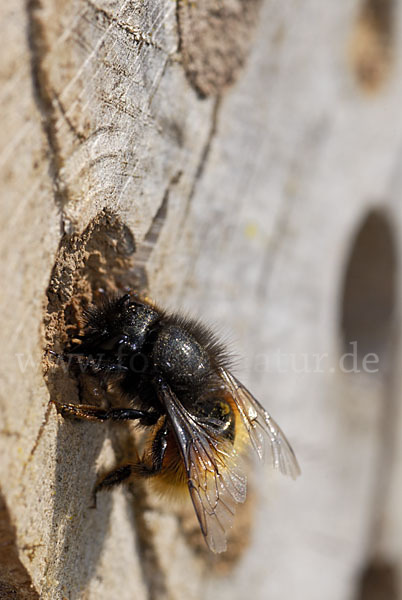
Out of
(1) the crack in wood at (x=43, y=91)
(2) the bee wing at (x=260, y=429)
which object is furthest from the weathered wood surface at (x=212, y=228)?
(2) the bee wing at (x=260, y=429)

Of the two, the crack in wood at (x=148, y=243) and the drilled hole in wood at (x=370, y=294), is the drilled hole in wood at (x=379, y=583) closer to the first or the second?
the drilled hole in wood at (x=370, y=294)

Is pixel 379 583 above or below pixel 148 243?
below

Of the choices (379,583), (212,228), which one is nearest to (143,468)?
(212,228)

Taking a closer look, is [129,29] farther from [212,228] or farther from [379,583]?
[379,583]

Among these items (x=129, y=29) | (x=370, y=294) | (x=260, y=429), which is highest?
(x=370, y=294)

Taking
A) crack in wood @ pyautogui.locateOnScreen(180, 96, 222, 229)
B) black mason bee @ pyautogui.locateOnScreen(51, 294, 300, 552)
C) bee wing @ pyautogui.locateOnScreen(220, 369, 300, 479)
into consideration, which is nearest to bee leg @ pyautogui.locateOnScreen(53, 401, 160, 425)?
black mason bee @ pyautogui.locateOnScreen(51, 294, 300, 552)

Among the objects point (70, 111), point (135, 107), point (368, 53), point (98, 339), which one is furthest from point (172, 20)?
point (368, 53)

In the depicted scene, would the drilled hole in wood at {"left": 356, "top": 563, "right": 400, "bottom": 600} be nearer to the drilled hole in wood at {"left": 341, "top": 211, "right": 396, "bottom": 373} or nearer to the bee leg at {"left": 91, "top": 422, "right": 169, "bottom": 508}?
the drilled hole in wood at {"left": 341, "top": 211, "right": 396, "bottom": 373}
